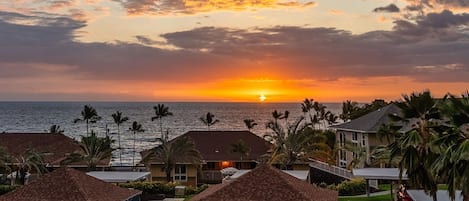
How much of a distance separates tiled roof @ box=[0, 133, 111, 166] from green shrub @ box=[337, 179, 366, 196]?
24834 millimetres

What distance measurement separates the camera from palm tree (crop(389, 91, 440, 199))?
22938 millimetres

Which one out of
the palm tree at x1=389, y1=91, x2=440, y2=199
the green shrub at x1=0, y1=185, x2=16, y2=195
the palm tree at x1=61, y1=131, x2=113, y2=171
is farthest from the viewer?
the palm tree at x1=61, y1=131, x2=113, y2=171

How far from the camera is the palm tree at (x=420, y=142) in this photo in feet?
75.3

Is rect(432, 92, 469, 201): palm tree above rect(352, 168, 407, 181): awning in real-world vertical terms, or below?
above

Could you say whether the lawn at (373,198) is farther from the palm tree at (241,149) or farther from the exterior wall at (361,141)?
the palm tree at (241,149)

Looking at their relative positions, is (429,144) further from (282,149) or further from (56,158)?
(56,158)

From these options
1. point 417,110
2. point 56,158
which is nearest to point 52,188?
point 417,110

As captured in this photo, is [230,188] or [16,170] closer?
[230,188]

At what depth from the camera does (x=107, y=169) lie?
4984 centimetres

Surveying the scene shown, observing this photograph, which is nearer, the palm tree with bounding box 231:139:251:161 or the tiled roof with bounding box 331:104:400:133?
the tiled roof with bounding box 331:104:400:133

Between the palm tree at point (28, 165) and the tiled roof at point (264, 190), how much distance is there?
28.3 metres

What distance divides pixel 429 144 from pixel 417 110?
218cm

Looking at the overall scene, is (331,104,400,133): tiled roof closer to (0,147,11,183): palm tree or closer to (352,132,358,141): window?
(352,132,358,141): window

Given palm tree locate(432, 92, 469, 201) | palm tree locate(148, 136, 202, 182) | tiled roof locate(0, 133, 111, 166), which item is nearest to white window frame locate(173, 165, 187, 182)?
palm tree locate(148, 136, 202, 182)
